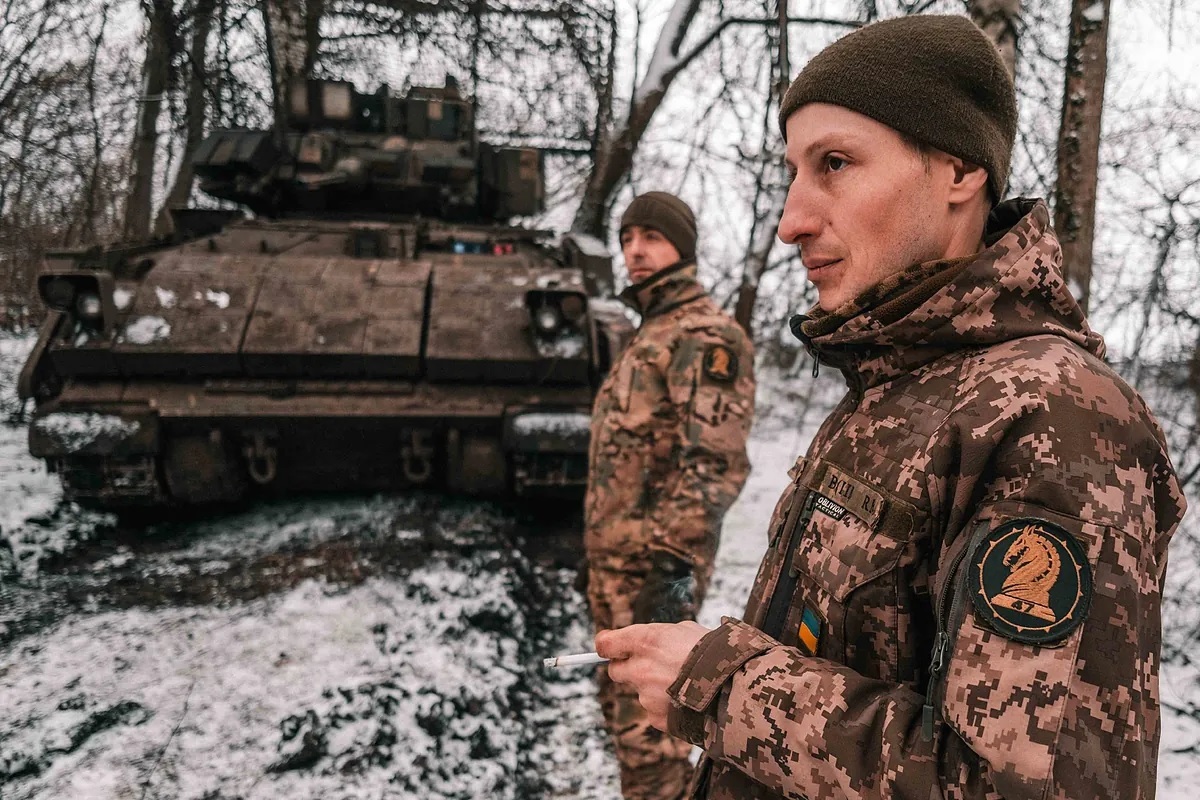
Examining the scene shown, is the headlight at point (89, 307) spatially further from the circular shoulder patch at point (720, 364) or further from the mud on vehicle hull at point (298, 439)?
the circular shoulder patch at point (720, 364)

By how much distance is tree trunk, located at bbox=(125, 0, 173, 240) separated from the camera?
32.4 ft

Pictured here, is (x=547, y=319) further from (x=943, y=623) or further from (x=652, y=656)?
(x=943, y=623)

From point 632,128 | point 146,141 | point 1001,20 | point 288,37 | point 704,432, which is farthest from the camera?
point 146,141

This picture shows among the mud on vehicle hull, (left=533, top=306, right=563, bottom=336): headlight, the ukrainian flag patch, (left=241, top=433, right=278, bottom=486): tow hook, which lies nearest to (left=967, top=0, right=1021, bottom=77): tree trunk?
(left=533, top=306, right=563, bottom=336): headlight

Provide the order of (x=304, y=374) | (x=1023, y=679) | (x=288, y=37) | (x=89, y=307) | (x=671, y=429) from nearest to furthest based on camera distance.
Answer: (x=1023, y=679)
(x=671, y=429)
(x=89, y=307)
(x=304, y=374)
(x=288, y=37)

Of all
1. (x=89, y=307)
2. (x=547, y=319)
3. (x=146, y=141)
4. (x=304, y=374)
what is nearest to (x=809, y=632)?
(x=547, y=319)

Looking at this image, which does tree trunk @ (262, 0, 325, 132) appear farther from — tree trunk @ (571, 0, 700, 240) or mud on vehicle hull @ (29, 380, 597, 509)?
mud on vehicle hull @ (29, 380, 597, 509)

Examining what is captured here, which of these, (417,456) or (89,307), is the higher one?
(89,307)

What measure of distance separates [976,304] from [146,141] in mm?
12634

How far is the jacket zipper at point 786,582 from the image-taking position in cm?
110

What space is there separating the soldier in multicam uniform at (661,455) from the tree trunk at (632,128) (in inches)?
247

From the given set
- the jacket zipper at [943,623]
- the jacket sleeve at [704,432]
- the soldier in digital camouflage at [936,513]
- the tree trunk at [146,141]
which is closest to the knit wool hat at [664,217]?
the jacket sleeve at [704,432]

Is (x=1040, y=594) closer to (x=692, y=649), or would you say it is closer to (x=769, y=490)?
(x=692, y=649)

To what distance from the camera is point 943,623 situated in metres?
0.84
